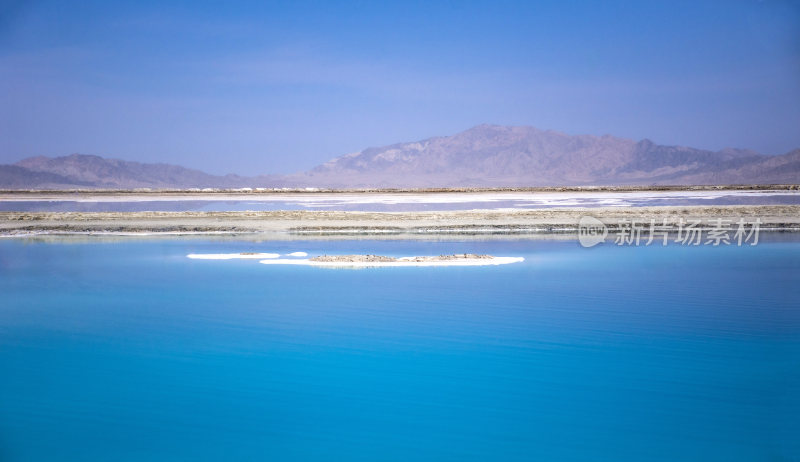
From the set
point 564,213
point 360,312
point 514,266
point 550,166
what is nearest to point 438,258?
point 514,266

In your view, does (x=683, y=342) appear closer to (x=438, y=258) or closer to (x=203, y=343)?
(x=203, y=343)

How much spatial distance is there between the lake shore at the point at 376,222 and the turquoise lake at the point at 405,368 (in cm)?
1156

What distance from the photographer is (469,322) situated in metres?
11.5

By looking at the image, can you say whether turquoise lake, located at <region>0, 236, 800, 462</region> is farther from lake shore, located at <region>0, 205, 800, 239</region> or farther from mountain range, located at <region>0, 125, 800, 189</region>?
mountain range, located at <region>0, 125, 800, 189</region>

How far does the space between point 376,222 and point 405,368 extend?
2138 centimetres

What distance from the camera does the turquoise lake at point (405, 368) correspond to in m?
7.07

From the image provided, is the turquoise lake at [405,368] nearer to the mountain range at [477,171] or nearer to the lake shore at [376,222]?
the lake shore at [376,222]

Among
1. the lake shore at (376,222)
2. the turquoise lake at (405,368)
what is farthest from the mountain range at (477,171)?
the turquoise lake at (405,368)

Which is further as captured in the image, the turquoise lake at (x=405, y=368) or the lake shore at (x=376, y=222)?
the lake shore at (x=376, y=222)

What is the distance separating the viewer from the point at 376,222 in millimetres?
30422

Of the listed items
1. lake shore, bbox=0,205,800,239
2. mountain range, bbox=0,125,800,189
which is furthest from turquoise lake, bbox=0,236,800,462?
mountain range, bbox=0,125,800,189

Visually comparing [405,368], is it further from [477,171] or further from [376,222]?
[477,171]

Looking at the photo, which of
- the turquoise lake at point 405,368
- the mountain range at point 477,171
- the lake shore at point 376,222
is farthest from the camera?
the mountain range at point 477,171

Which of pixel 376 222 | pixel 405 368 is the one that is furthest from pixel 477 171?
pixel 405 368
